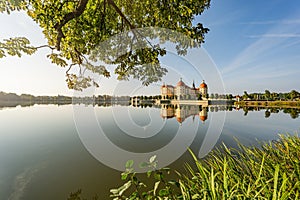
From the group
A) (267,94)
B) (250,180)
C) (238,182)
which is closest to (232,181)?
(250,180)

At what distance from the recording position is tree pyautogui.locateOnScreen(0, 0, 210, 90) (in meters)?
4.75

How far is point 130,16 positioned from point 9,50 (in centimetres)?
473

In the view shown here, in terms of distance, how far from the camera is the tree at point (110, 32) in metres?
4.75

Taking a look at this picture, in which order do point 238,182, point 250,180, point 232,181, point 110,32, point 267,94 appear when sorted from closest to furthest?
point 238,182
point 250,180
point 232,181
point 110,32
point 267,94

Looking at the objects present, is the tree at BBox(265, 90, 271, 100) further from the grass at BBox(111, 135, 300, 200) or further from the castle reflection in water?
the grass at BBox(111, 135, 300, 200)

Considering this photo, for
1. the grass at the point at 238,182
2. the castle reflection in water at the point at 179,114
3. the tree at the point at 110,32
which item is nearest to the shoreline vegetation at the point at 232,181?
the grass at the point at 238,182

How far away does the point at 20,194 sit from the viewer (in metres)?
7.38

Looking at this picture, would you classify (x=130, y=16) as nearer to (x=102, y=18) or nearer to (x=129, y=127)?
(x=102, y=18)

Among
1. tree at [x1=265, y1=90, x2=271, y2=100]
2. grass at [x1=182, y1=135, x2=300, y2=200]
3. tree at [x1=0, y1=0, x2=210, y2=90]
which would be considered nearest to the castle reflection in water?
tree at [x1=0, y1=0, x2=210, y2=90]

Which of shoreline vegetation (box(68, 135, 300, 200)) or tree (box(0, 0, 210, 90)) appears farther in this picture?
tree (box(0, 0, 210, 90))

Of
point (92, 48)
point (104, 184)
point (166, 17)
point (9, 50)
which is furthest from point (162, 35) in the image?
point (104, 184)

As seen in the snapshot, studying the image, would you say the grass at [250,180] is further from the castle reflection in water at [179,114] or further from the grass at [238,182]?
the castle reflection in water at [179,114]

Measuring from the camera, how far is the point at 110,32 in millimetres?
7312

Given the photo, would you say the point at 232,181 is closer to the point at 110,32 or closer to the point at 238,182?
the point at 238,182
